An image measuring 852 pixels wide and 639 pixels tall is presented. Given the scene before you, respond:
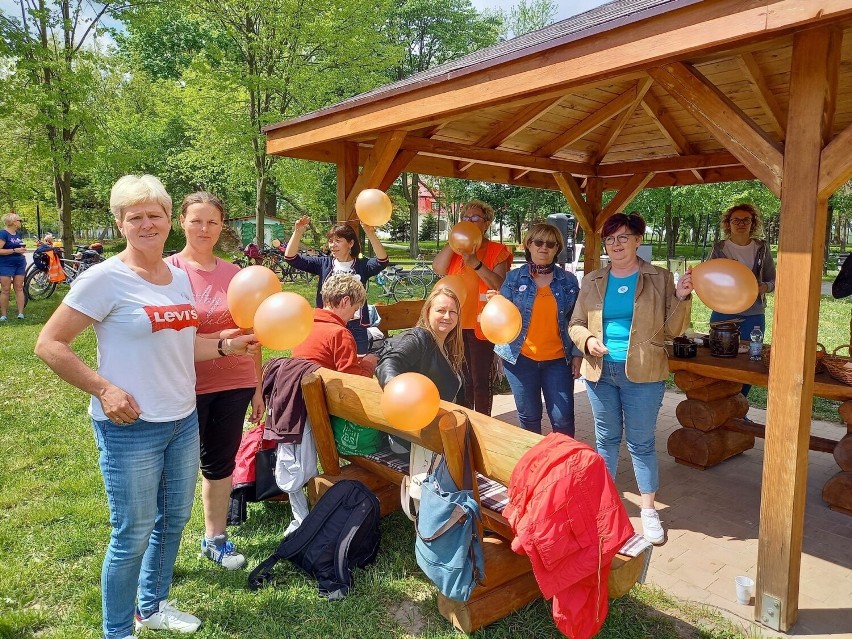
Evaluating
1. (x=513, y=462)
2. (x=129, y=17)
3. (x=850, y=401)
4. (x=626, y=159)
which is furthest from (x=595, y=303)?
(x=129, y=17)

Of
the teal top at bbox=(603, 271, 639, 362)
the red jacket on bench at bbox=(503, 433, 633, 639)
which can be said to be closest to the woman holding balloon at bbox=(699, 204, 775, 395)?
the teal top at bbox=(603, 271, 639, 362)

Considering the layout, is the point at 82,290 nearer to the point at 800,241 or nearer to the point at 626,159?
the point at 800,241

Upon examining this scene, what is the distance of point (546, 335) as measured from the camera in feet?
11.9

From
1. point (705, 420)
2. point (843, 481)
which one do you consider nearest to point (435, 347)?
point (705, 420)

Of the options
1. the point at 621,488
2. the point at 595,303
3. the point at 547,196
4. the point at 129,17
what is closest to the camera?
the point at 595,303

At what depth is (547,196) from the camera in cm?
3322

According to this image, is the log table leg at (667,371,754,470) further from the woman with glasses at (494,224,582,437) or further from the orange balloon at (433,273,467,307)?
the orange balloon at (433,273,467,307)

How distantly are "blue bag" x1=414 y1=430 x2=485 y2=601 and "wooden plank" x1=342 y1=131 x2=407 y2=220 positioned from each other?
2732 mm

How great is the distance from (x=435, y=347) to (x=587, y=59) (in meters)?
1.64

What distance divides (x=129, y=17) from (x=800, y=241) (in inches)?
611

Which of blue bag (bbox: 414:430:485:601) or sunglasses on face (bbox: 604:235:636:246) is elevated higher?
sunglasses on face (bbox: 604:235:636:246)

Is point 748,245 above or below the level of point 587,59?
below

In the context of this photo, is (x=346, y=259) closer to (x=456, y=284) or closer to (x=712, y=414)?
(x=456, y=284)

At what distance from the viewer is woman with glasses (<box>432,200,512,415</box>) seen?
166 inches
